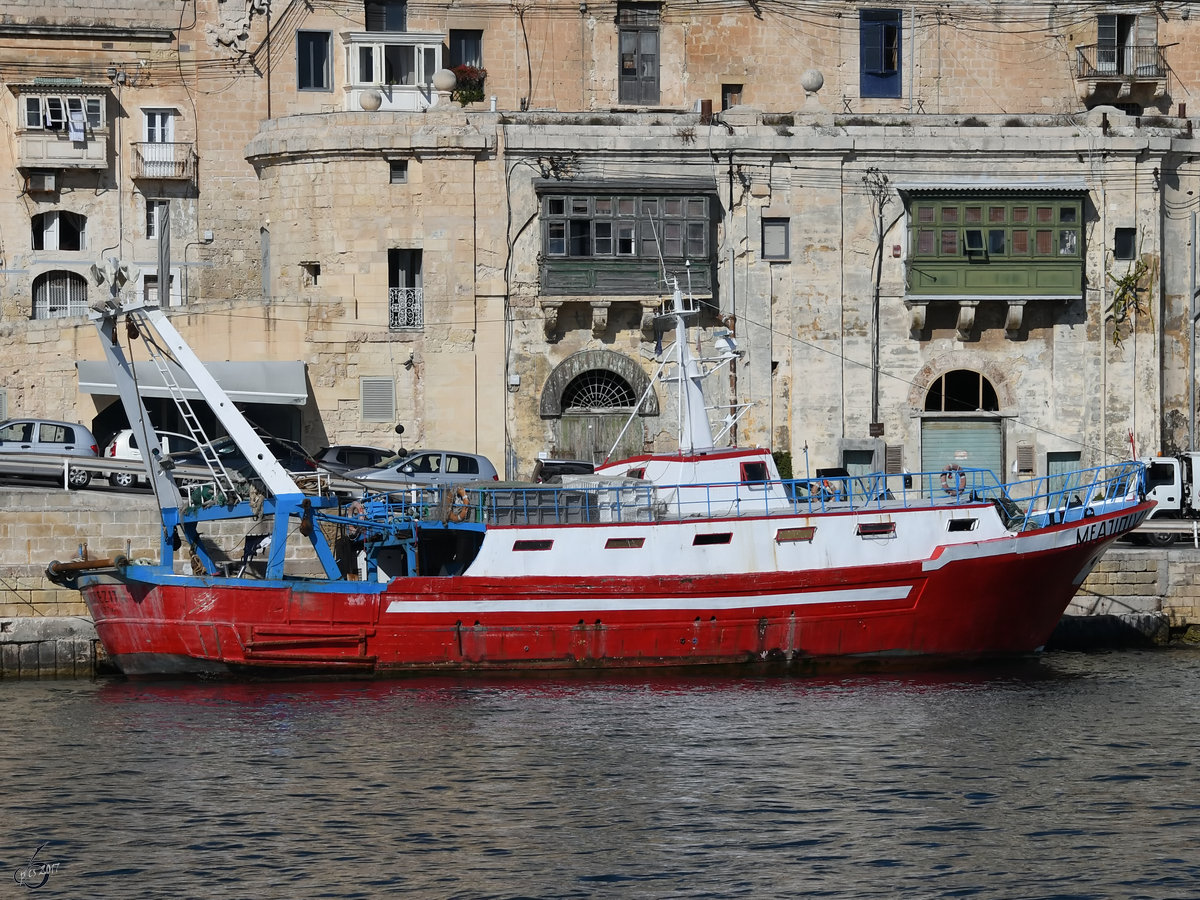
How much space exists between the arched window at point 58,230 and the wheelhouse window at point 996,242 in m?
19.8

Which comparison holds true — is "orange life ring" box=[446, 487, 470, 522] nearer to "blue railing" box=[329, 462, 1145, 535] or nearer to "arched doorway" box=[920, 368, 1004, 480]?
"blue railing" box=[329, 462, 1145, 535]

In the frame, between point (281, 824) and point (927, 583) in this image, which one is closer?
point (281, 824)

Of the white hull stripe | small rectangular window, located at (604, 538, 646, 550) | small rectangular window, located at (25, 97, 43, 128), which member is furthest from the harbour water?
small rectangular window, located at (25, 97, 43, 128)

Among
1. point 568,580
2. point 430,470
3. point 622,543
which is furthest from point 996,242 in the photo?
point 568,580

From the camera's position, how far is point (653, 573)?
105 feet

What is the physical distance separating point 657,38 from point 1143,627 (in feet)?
69.6

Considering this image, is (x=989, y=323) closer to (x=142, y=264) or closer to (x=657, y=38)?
(x=657, y=38)

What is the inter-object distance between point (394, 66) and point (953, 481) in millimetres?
19723

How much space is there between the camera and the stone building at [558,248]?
145 feet

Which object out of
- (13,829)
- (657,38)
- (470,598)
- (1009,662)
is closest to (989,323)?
(657,38)

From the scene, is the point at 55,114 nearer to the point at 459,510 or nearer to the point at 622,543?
the point at 459,510

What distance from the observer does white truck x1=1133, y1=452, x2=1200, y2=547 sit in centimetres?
4066

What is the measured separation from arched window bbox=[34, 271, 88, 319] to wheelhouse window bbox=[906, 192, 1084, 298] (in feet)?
64.6

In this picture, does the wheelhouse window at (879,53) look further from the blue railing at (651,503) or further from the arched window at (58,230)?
the arched window at (58,230)
